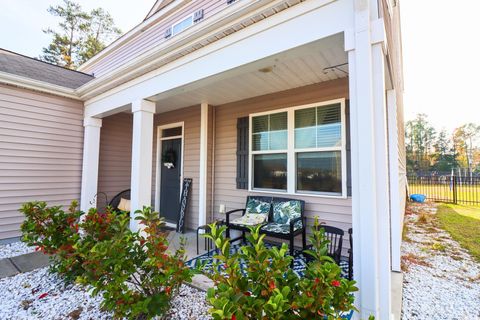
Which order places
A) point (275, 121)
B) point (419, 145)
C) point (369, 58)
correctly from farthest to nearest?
point (419, 145), point (275, 121), point (369, 58)

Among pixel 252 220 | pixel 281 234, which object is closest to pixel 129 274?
pixel 281 234

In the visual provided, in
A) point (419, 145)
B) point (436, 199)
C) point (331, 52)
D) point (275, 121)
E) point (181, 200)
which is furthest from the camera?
point (419, 145)

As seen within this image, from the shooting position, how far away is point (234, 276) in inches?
49.8

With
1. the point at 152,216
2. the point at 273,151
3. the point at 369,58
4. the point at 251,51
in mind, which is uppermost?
the point at 251,51

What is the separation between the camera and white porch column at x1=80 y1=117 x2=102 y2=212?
459 centimetres

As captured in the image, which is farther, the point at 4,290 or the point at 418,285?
the point at 418,285

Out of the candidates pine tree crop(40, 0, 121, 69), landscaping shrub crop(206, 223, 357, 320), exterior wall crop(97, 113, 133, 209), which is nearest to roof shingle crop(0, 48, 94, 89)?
exterior wall crop(97, 113, 133, 209)

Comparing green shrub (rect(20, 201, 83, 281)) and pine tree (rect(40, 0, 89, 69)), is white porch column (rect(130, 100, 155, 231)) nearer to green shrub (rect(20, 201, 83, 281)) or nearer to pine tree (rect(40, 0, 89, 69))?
green shrub (rect(20, 201, 83, 281))

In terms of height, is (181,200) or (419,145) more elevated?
(419,145)

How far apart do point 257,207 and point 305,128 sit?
1490 millimetres

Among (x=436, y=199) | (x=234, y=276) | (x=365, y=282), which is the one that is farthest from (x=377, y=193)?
(x=436, y=199)

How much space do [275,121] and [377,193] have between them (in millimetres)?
2513

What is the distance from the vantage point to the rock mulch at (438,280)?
2.14m

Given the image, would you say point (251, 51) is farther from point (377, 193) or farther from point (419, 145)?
point (419, 145)
